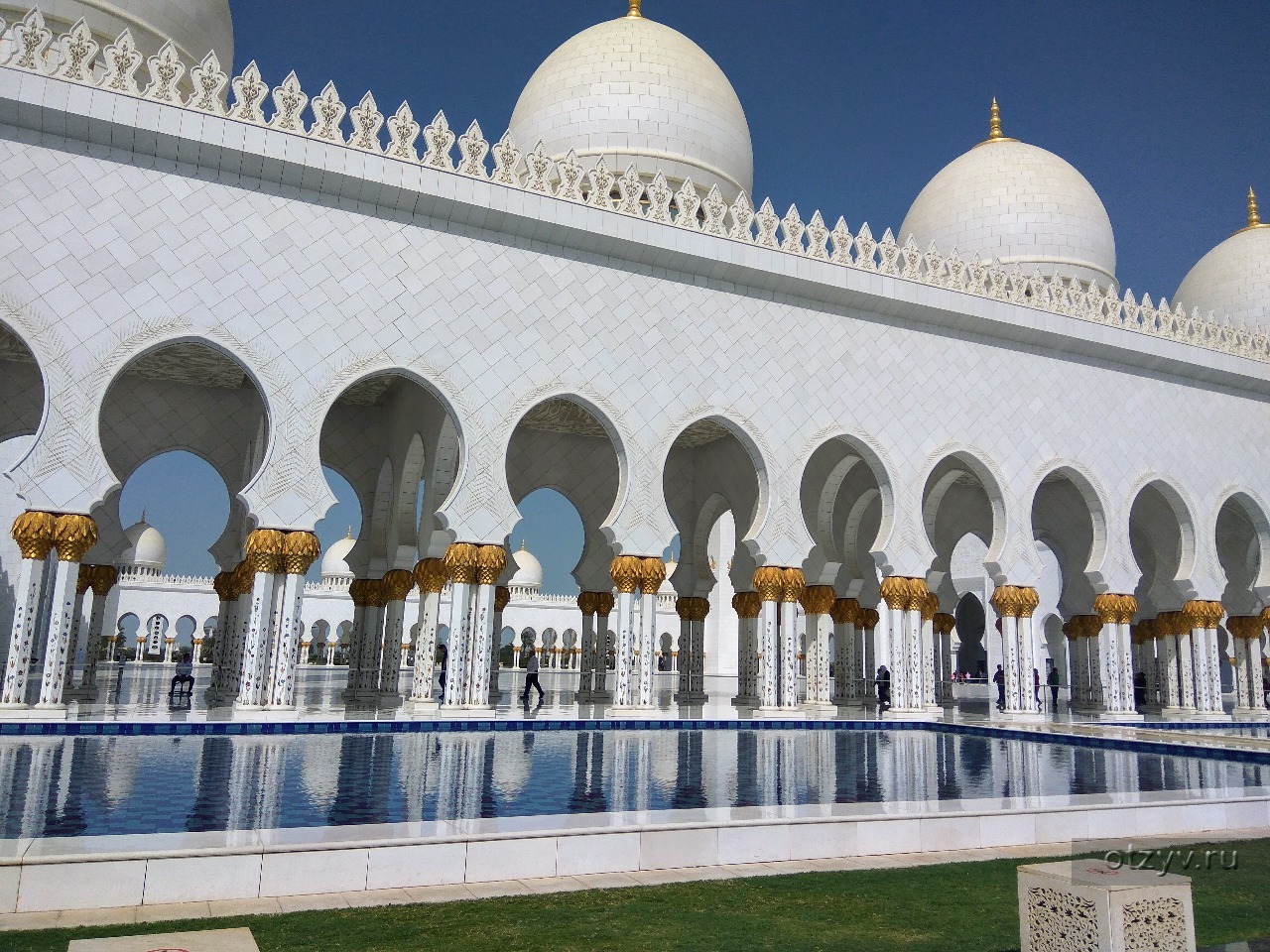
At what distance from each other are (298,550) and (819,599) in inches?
227

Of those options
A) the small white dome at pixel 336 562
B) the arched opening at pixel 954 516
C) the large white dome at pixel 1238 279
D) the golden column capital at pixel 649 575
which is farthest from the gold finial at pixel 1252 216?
the small white dome at pixel 336 562

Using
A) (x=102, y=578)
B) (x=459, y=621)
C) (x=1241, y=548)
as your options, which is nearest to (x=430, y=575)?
(x=459, y=621)

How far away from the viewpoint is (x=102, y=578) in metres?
9.78

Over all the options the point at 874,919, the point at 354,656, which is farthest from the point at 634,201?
the point at 874,919

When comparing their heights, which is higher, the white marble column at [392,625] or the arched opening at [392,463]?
the arched opening at [392,463]

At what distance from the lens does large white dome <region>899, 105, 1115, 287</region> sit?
13.2 meters

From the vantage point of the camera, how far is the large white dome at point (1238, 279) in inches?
590

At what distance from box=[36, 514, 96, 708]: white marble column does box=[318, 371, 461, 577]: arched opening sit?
2.99 m

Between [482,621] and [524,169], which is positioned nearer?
[482,621]

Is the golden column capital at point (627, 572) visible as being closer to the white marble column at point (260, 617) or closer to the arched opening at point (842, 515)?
the white marble column at point (260, 617)

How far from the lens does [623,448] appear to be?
29.1 feet

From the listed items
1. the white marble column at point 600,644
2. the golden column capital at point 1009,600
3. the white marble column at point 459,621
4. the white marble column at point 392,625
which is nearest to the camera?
the white marble column at point 459,621

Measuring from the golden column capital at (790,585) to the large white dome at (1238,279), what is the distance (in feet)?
29.6

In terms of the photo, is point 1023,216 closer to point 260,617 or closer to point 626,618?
point 626,618
